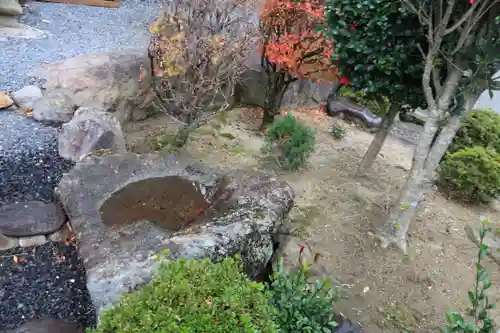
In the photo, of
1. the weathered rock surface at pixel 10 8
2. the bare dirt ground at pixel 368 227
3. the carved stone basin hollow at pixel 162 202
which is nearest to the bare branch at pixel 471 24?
the bare dirt ground at pixel 368 227

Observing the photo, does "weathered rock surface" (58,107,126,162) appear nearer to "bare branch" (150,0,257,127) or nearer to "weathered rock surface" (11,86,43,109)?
"weathered rock surface" (11,86,43,109)

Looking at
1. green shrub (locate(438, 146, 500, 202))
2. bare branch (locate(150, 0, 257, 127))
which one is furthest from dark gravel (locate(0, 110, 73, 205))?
green shrub (locate(438, 146, 500, 202))

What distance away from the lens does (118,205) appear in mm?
3939

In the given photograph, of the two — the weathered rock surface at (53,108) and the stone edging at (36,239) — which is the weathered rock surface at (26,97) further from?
the stone edging at (36,239)

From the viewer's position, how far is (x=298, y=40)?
630 cm

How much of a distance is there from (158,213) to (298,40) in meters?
3.59

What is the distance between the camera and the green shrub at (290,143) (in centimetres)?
604

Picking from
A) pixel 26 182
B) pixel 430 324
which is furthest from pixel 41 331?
pixel 430 324

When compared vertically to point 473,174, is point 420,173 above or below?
above

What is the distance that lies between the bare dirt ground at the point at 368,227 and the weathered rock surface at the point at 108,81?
400 mm

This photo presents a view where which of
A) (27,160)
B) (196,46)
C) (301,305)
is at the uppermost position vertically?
(196,46)

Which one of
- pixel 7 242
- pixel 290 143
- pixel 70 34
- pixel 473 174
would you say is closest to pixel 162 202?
pixel 7 242

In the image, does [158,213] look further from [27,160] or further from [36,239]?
[27,160]

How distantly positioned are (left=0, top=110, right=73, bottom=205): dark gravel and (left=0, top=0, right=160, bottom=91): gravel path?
90 cm
